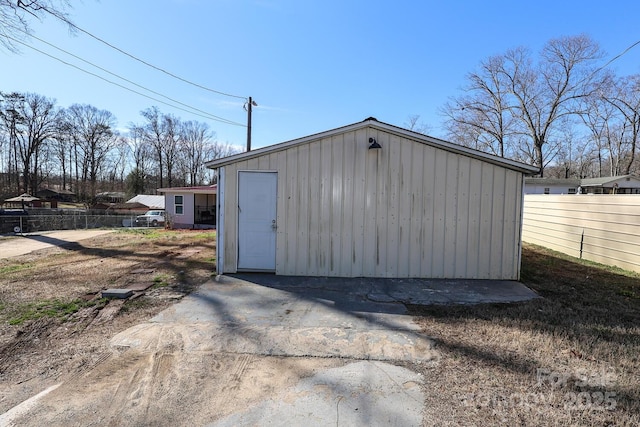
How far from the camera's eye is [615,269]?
696 centimetres

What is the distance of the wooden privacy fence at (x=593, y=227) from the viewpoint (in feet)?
22.2

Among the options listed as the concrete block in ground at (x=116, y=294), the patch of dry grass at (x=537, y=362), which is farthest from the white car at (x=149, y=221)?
the patch of dry grass at (x=537, y=362)

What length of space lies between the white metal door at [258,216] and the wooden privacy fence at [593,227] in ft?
23.5

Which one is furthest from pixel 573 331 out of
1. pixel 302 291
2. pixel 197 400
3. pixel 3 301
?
pixel 3 301

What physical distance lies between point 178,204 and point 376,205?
17.6 metres

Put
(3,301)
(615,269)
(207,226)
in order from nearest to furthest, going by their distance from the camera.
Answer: (3,301) < (615,269) < (207,226)

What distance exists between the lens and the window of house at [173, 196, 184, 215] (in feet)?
67.1

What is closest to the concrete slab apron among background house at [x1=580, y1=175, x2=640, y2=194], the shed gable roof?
the shed gable roof

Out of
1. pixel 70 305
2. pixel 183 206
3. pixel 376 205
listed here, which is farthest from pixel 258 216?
pixel 183 206

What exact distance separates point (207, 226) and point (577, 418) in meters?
20.0

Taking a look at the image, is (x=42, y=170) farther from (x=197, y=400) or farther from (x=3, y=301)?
(x=197, y=400)

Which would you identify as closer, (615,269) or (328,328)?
(328,328)

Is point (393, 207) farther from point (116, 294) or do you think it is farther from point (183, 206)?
point (183, 206)

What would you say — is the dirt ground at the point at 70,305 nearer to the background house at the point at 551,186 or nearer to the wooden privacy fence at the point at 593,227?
the wooden privacy fence at the point at 593,227
